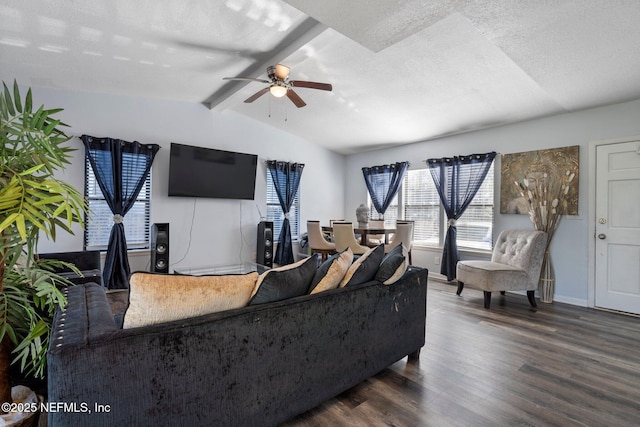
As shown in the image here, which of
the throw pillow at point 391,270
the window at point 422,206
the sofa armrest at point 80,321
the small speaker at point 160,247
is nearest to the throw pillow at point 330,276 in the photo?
the throw pillow at point 391,270

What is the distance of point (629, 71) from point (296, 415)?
3.94m

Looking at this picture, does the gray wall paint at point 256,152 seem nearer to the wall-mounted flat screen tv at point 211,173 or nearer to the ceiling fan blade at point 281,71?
the wall-mounted flat screen tv at point 211,173

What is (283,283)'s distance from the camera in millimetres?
1604

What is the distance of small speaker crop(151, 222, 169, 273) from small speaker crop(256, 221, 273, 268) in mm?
1484

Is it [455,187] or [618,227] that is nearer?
[618,227]

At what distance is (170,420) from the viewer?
1235mm

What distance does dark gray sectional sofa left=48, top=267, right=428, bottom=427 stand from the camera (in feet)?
3.54

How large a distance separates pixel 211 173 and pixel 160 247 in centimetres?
140

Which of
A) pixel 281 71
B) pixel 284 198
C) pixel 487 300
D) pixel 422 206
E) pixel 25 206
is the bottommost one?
pixel 487 300

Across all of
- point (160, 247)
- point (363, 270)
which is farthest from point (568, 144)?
point (160, 247)

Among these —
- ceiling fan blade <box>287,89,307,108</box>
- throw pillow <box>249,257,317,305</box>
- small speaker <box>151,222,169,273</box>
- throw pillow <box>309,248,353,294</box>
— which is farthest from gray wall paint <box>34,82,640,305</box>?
throw pillow <box>249,257,317,305</box>

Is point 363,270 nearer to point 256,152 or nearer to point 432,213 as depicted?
point 432,213

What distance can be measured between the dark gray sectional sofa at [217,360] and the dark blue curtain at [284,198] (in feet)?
12.5

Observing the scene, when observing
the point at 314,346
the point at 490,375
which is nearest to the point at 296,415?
the point at 314,346
